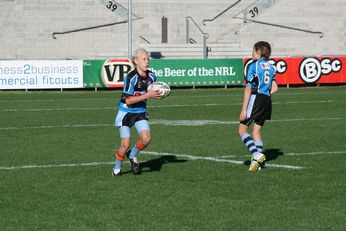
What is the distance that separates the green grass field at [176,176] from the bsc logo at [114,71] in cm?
1311

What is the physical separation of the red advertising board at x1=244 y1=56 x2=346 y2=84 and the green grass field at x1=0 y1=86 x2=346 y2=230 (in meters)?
15.3

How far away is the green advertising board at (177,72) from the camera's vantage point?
3753cm

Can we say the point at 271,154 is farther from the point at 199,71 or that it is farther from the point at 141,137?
the point at 199,71

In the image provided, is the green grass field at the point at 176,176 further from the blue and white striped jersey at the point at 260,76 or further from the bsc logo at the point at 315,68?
the bsc logo at the point at 315,68

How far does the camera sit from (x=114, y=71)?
37.6 metres

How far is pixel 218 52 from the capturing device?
161 ft

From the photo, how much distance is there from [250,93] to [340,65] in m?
28.6

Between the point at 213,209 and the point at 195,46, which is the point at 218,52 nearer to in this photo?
the point at 195,46

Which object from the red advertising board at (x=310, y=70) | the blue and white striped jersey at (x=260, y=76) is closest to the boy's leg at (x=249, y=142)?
the blue and white striped jersey at (x=260, y=76)

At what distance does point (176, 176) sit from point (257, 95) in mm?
1828

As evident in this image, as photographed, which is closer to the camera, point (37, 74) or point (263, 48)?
point (263, 48)

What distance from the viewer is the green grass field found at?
30.1ft

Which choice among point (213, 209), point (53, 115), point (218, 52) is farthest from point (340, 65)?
point (213, 209)

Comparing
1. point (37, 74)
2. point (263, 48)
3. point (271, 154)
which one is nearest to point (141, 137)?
point (263, 48)
